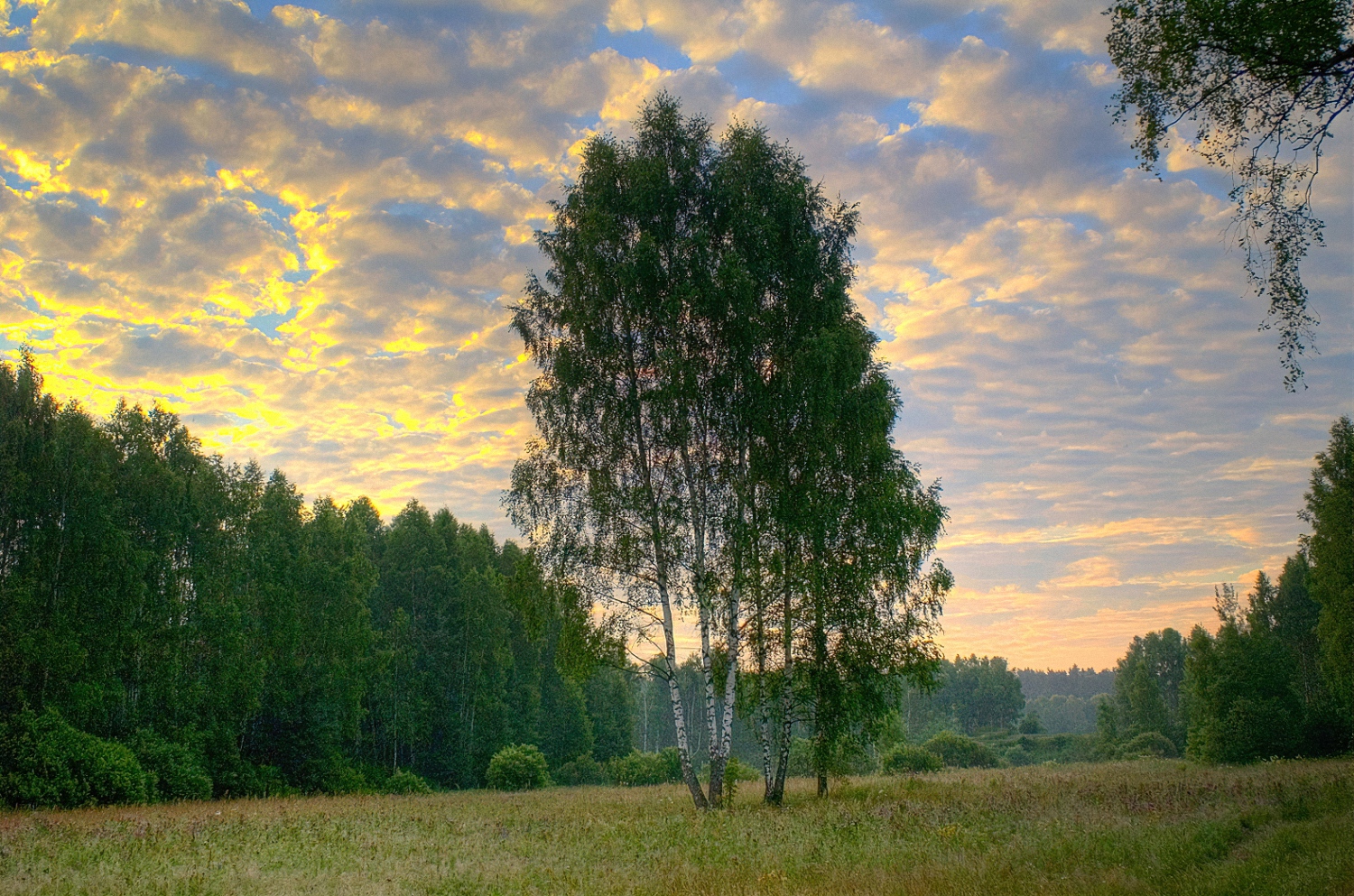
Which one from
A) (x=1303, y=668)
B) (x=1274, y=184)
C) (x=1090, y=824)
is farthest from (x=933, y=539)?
(x=1303, y=668)

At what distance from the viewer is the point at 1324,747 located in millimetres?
35188

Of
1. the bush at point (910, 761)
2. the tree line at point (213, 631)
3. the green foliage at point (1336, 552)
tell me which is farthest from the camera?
the bush at point (910, 761)

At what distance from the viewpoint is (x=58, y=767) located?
2256cm

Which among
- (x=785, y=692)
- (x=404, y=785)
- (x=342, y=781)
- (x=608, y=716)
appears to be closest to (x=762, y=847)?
(x=785, y=692)

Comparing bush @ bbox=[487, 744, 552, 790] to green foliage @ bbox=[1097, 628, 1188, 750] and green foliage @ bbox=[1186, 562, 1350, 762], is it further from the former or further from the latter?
green foliage @ bbox=[1097, 628, 1188, 750]

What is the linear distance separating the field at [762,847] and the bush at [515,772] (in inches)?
769

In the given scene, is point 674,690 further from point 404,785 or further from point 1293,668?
point 1293,668

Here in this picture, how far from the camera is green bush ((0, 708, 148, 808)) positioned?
72.1 feet

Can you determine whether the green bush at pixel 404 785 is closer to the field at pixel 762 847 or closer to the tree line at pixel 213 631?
the tree line at pixel 213 631

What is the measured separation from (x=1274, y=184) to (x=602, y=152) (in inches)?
536

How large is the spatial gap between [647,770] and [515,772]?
289 inches

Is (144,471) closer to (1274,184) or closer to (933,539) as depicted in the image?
(933,539)

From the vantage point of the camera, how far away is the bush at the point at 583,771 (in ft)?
167

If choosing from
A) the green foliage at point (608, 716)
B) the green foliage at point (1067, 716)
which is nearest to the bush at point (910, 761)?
the green foliage at point (608, 716)
